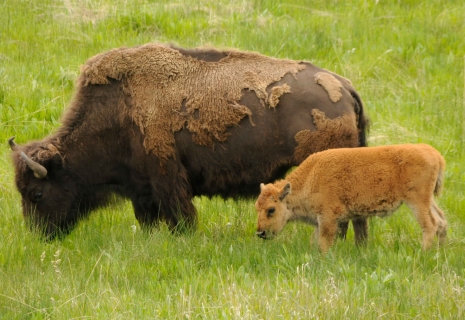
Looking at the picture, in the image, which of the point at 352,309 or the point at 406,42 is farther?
the point at 406,42

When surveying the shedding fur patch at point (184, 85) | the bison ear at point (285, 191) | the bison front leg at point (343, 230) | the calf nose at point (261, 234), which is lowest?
the bison front leg at point (343, 230)

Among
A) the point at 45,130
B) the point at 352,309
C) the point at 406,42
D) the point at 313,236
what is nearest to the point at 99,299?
the point at 352,309

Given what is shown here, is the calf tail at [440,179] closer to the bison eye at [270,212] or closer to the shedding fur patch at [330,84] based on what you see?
the shedding fur patch at [330,84]

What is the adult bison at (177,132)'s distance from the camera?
7.85 m

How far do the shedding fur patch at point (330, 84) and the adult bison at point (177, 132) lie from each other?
0.05ft

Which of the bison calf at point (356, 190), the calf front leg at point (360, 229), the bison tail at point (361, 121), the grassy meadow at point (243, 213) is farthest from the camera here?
the bison tail at point (361, 121)

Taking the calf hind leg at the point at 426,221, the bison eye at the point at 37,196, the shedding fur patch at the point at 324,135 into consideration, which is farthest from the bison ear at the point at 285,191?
the bison eye at the point at 37,196

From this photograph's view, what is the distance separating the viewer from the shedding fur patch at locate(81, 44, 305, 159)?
26.2 feet

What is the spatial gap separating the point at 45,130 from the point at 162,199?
12.0ft

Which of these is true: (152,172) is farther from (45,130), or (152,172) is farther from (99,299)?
(45,130)

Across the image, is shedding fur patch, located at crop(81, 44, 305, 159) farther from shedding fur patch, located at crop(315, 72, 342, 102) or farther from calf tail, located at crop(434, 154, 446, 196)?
calf tail, located at crop(434, 154, 446, 196)

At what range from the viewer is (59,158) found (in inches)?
325

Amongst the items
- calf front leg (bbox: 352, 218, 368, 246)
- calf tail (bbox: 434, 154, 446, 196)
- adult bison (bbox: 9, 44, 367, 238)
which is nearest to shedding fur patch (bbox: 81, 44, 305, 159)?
adult bison (bbox: 9, 44, 367, 238)

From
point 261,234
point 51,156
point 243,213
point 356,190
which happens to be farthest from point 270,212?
point 51,156
